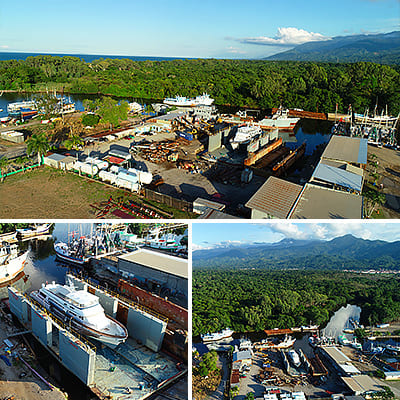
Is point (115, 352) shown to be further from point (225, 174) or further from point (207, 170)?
point (207, 170)

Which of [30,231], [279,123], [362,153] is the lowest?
[30,231]

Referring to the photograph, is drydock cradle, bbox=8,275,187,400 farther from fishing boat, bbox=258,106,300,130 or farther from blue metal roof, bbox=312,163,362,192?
fishing boat, bbox=258,106,300,130

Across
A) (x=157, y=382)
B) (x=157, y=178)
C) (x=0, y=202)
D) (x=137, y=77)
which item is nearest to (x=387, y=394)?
(x=157, y=382)

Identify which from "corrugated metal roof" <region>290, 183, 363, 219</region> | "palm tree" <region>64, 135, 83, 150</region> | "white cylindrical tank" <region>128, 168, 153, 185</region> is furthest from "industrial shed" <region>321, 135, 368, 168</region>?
"palm tree" <region>64, 135, 83, 150</region>

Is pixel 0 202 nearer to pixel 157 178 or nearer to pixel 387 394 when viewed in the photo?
pixel 157 178

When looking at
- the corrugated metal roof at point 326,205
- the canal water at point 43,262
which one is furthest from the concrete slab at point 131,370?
the corrugated metal roof at point 326,205

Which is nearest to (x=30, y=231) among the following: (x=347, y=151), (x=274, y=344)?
(x=274, y=344)
